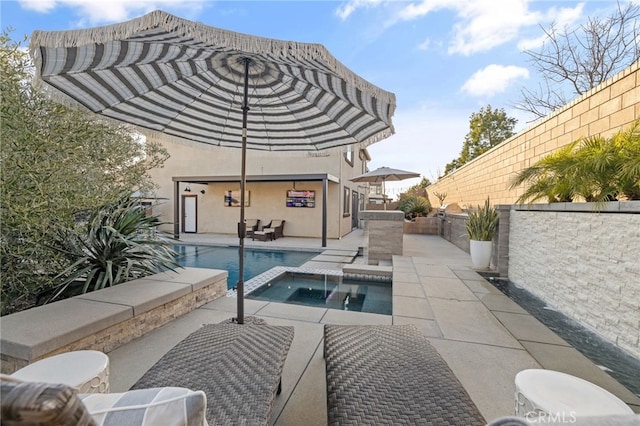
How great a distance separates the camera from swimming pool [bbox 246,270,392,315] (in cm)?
475

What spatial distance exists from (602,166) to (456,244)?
6.72m

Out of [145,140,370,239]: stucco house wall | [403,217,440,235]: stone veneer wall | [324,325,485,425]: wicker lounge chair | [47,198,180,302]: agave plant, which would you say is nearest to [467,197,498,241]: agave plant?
[324,325,485,425]: wicker lounge chair

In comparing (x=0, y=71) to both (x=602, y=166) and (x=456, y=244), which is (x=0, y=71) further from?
(x=456, y=244)

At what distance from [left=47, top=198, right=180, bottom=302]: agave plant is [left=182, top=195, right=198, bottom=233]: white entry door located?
11272 millimetres

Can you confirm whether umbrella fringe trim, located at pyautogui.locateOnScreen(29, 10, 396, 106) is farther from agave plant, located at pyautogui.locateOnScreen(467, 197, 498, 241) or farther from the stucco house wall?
the stucco house wall

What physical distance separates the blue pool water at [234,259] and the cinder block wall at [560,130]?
238 inches

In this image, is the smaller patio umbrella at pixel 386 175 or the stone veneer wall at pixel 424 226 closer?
the smaller patio umbrella at pixel 386 175

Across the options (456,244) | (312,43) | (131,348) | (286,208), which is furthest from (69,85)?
(286,208)

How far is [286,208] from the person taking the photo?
1372 cm

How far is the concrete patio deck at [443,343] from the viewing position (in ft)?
6.64

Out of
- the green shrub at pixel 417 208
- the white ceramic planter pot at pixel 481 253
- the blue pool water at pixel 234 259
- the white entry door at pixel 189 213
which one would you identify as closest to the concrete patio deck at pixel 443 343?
the white ceramic planter pot at pixel 481 253

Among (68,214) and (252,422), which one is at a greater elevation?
(68,214)

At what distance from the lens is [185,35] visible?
175cm

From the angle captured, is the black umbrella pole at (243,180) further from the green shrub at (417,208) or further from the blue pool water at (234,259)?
the green shrub at (417,208)
